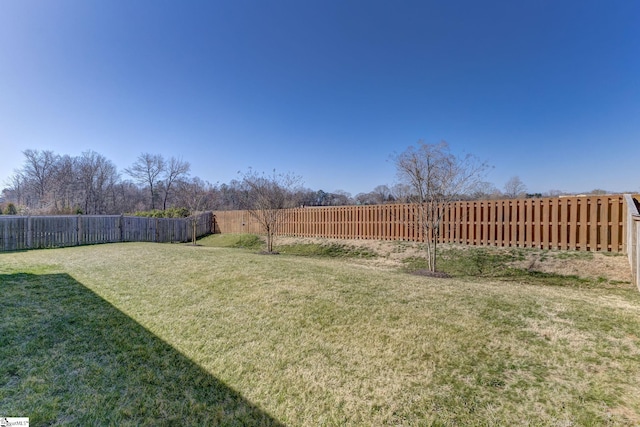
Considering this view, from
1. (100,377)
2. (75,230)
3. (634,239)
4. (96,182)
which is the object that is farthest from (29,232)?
(96,182)

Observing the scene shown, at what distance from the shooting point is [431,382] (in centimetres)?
222

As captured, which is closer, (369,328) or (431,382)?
(431,382)

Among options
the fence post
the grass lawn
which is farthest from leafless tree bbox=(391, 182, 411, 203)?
the fence post

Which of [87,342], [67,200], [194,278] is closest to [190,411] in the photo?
[87,342]

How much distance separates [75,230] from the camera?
11.9m

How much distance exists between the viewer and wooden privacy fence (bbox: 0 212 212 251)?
33.8ft

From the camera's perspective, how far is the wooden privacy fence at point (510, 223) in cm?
764

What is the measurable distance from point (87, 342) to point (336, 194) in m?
37.8

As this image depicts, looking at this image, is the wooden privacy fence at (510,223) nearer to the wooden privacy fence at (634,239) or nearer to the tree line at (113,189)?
the wooden privacy fence at (634,239)

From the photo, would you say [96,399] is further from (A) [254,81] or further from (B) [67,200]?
(B) [67,200]

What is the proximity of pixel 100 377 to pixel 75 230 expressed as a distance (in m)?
12.9

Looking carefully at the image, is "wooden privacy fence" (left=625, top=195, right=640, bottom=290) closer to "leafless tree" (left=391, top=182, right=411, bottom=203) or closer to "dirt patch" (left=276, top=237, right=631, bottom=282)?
"dirt patch" (left=276, top=237, right=631, bottom=282)

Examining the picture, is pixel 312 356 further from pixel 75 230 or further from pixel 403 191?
pixel 75 230

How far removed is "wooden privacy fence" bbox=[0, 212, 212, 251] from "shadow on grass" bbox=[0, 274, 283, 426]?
9.92 metres
